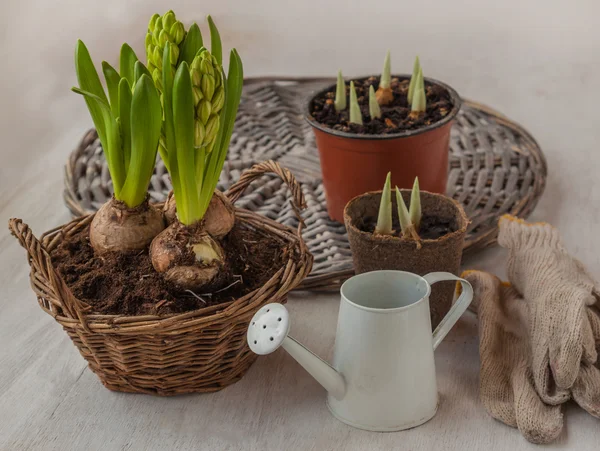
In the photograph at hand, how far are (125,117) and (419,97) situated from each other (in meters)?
0.45

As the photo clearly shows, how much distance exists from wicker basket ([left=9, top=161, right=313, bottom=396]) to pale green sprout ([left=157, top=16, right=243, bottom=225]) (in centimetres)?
10

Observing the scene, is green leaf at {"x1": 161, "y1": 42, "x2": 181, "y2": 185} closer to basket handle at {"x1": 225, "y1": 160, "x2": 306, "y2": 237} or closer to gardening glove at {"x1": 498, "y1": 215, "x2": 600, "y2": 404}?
basket handle at {"x1": 225, "y1": 160, "x2": 306, "y2": 237}

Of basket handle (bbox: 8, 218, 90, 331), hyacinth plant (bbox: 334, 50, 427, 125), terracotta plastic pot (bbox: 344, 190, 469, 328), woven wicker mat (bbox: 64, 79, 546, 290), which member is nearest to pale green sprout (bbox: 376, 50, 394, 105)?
hyacinth plant (bbox: 334, 50, 427, 125)

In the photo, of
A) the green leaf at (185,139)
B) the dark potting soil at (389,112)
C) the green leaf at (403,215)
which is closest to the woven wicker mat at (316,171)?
the dark potting soil at (389,112)

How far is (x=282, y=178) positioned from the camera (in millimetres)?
869

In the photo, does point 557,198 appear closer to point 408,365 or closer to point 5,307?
point 408,365

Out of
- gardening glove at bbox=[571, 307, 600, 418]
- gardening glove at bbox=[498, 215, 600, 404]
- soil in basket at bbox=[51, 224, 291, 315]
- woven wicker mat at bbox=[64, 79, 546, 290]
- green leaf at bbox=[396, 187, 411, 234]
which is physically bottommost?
woven wicker mat at bbox=[64, 79, 546, 290]

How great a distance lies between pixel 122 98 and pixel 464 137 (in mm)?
730

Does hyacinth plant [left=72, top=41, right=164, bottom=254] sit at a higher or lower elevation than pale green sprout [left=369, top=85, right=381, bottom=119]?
higher

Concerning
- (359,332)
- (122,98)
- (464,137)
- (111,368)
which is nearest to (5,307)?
(111,368)

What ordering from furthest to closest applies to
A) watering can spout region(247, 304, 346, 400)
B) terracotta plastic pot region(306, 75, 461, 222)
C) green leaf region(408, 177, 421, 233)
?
terracotta plastic pot region(306, 75, 461, 222) < green leaf region(408, 177, 421, 233) < watering can spout region(247, 304, 346, 400)

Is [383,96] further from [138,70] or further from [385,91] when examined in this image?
[138,70]

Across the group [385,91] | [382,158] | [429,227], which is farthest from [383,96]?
[429,227]

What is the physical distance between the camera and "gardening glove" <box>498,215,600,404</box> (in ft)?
2.54
